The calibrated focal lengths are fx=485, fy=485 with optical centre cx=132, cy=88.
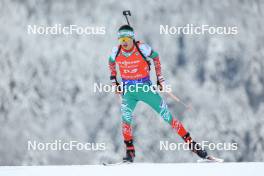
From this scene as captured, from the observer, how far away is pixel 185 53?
17.5ft

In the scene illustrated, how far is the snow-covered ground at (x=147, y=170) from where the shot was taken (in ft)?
13.6

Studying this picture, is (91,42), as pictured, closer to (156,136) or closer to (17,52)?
(17,52)

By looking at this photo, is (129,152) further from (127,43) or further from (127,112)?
(127,43)

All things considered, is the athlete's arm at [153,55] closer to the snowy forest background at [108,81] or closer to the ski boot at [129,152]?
the snowy forest background at [108,81]

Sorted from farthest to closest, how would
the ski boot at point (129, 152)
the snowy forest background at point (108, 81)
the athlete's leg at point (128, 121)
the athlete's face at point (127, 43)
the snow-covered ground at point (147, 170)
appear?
the snowy forest background at point (108, 81) → the ski boot at point (129, 152) → the athlete's leg at point (128, 121) → the athlete's face at point (127, 43) → the snow-covered ground at point (147, 170)

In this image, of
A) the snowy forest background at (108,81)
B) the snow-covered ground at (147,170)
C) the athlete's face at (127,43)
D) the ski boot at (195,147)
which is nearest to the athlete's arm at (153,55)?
the athlete's face at (127,43)

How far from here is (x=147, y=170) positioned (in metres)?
4.35

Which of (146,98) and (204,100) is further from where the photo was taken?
(204,100)

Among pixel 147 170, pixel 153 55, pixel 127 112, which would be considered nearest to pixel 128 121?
pixel 127 112

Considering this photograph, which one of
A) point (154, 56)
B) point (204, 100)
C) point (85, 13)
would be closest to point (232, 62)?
point (204, 100)

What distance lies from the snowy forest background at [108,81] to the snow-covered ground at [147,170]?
0.66 metres

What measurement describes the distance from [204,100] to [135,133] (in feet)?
2.74

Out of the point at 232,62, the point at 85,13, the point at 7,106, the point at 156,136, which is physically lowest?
the point at 156,136

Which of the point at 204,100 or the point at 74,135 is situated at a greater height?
the point at 204,100
